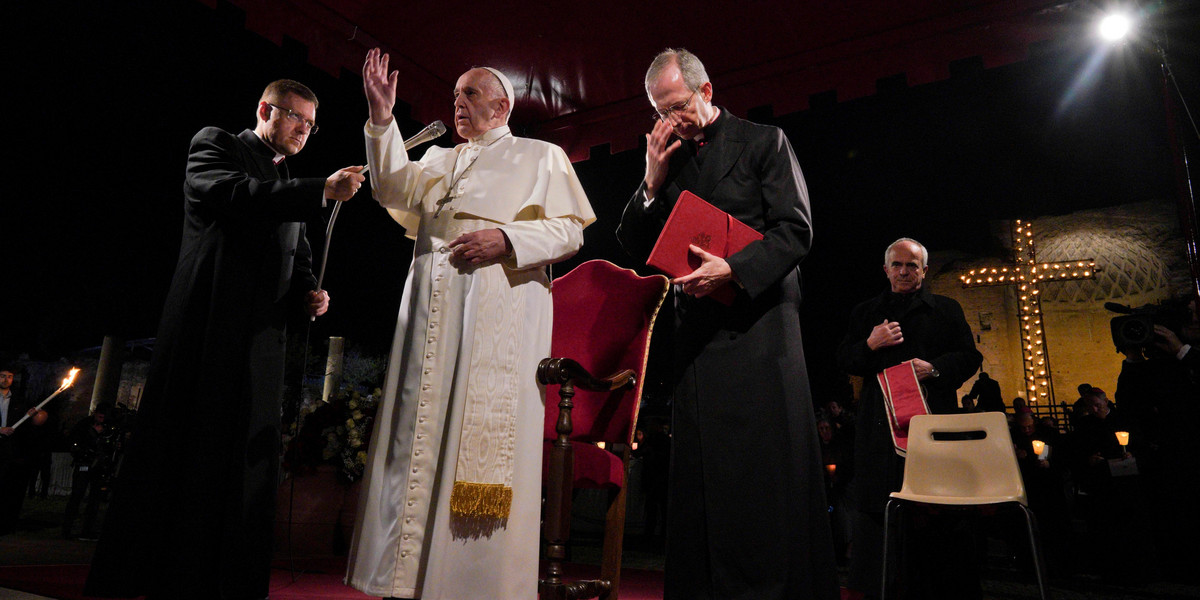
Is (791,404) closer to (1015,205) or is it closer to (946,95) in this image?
(946,95)

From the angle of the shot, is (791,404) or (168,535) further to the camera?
(168,535)

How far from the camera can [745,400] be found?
1.95 m

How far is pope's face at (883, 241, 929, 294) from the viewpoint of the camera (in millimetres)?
3570

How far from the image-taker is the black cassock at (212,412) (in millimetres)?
2277

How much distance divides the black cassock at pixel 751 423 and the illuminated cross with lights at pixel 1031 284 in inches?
506

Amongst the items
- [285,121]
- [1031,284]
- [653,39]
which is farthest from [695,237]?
[1031,284]

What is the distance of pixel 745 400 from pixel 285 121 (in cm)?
241

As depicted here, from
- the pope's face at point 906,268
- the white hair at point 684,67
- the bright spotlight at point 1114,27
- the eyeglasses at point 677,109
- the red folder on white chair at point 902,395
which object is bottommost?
the red folder on white chair at point 902,395

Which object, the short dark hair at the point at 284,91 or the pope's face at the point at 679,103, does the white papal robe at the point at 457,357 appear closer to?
the pope's face at the point at 679,103

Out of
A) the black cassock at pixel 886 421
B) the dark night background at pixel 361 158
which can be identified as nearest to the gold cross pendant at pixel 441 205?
the dark night background at pixel 361 158

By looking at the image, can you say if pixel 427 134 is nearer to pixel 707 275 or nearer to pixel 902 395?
pixel 707 275

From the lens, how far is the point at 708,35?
409 cm

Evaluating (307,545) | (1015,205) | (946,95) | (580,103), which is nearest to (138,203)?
(307,545)

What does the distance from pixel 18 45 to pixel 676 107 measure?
259 inches
